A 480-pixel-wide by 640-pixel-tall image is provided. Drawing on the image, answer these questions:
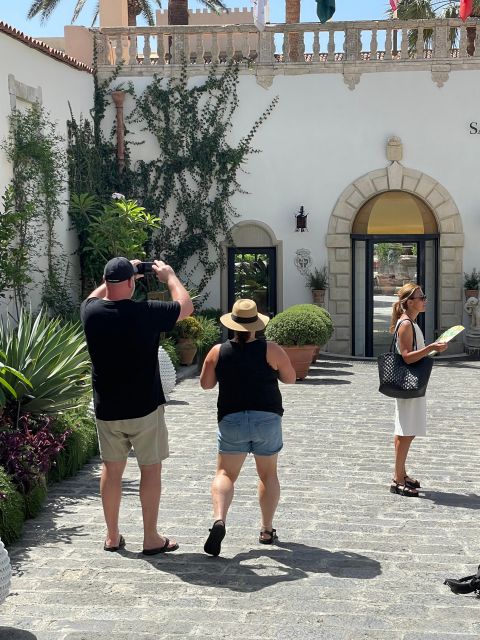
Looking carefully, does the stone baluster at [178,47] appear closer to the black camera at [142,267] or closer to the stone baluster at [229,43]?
the stone baluster at [229,43]

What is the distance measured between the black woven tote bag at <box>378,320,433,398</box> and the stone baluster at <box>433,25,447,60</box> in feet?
40.9

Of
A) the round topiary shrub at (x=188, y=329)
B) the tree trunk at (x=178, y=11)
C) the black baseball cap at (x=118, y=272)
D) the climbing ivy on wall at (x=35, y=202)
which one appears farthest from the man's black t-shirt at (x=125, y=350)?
the tree trunk at (x=178, y=11)

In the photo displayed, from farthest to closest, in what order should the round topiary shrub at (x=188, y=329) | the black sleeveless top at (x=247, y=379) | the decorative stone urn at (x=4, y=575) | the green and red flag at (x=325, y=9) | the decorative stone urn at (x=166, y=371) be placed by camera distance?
the green and red flag at (x=325, y=9)
the round topiary shrub at (x=188, y=329)
the decorative stone urn at (x=166, y=371)
the black sleeveless top at (x=247, y=379)
the decorative stone urn at (x=4, y=575)

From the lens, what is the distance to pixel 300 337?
14.7 m

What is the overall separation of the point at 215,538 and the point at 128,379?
108 centimetres

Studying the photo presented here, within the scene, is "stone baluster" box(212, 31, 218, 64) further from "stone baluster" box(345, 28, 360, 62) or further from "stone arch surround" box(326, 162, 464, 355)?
"stone arch surround" box(326, 162, 464, 355)

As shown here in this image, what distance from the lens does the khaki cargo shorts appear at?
5.72 meters

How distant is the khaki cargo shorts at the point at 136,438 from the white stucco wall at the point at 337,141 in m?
13.4

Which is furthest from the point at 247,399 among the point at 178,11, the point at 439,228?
the point at 178,11

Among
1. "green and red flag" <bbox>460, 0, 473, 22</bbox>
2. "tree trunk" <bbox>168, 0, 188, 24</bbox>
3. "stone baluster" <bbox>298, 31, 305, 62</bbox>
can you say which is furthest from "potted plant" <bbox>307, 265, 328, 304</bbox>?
"tree trunk" <bbox>168, 0, 188, 24</bbox>

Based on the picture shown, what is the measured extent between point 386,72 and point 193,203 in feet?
15.2

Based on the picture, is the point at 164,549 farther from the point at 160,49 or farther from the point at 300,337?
the point at 160,49

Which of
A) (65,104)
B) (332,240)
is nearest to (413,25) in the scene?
(332,240)

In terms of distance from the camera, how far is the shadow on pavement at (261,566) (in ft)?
17.6
